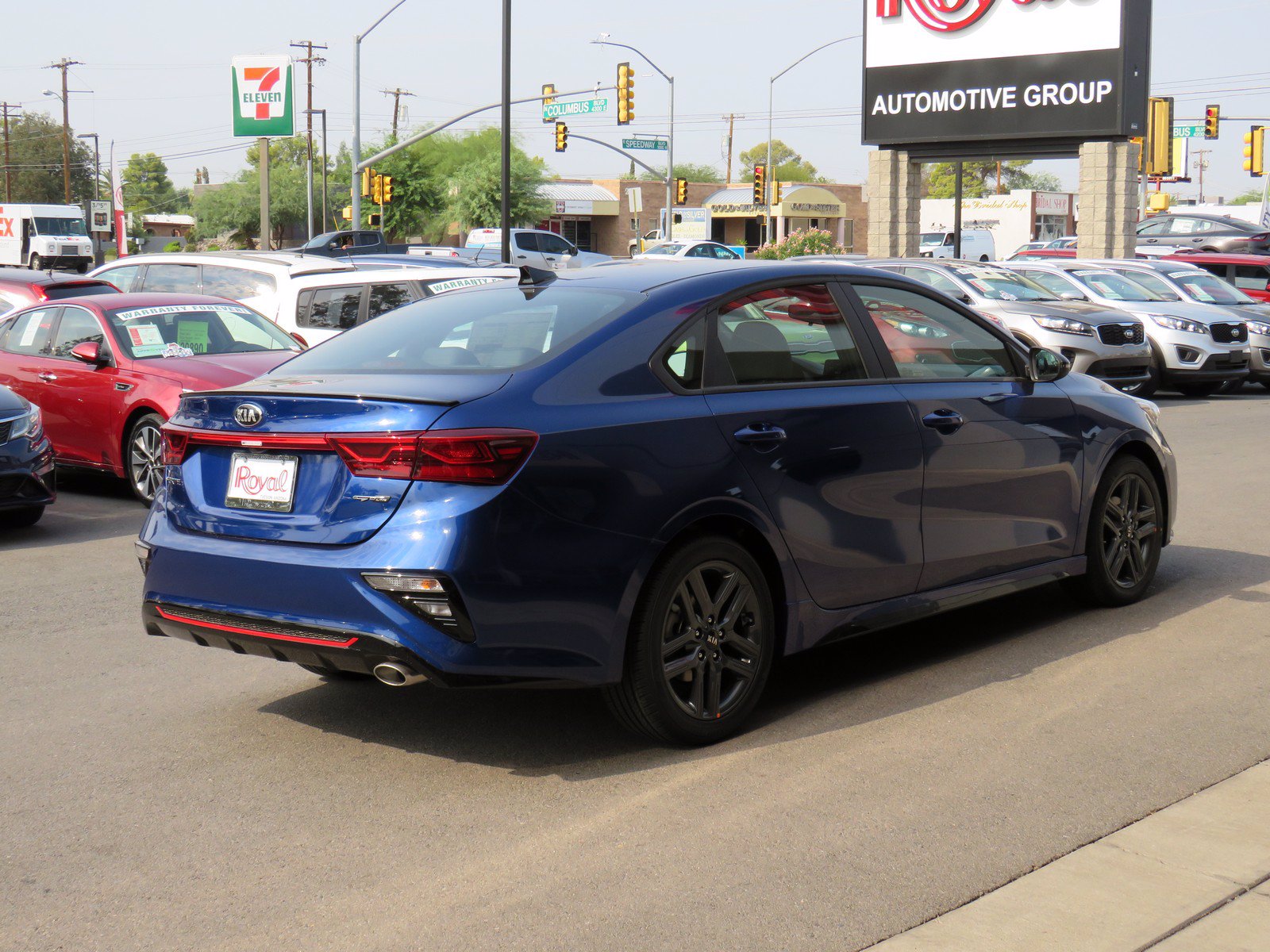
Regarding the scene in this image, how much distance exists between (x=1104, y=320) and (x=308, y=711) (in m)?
15.0

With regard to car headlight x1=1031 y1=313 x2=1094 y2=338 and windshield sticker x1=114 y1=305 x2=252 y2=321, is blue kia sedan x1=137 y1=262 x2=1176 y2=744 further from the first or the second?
car headlight x1=1031 y1=313 x2=1094 y2=338

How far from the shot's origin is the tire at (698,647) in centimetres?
469

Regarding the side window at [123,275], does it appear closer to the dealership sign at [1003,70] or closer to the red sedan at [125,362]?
the red sedan at [125,362]

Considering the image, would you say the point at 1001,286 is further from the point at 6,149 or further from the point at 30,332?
the point at 6,149

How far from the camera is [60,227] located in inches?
2244

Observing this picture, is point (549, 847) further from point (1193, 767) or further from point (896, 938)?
point (1193, 767)

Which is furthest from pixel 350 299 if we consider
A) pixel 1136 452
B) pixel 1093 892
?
pixel 1093 892

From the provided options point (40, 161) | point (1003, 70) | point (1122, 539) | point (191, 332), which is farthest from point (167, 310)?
point (40, 161)

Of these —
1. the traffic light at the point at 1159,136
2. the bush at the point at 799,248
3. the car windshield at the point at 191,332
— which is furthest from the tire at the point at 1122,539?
the traffic light at the point at 1159,136

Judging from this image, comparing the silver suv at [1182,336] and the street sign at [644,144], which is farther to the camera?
the street sign at [644,144]

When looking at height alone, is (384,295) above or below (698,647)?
above

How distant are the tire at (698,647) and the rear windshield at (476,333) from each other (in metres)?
0.86

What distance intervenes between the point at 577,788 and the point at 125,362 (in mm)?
7311

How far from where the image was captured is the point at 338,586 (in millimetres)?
4398
